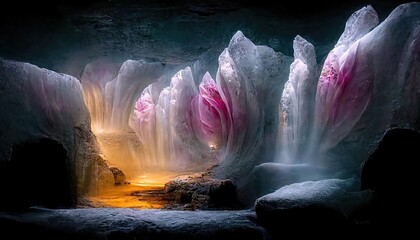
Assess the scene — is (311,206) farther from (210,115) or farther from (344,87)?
(210,115)

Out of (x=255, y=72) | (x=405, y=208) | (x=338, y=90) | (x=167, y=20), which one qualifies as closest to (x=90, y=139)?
(x=167, y=20)

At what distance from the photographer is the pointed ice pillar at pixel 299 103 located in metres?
8.00

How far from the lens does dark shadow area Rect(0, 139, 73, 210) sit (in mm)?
5121

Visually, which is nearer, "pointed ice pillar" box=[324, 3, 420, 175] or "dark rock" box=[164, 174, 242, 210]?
"pointed ice pillar" box=[324, 3, 420, 175]

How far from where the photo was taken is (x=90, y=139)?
27.3 feet

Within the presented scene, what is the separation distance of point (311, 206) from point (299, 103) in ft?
15.4

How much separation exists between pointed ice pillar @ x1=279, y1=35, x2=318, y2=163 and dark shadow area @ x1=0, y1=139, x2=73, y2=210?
512 cm

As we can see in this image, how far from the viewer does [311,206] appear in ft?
13.4

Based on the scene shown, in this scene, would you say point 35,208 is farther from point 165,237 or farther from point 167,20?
point 167,20

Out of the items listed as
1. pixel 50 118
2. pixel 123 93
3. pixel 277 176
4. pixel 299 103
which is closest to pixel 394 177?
pixel 277 176

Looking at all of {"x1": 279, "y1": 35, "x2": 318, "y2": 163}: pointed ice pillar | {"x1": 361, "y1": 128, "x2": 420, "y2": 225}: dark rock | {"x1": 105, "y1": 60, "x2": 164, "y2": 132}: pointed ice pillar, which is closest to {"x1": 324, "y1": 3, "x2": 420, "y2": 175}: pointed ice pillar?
{"x1": 279, "y1": 35, "x2": 318, "y2": 163}: pointed ice pillar

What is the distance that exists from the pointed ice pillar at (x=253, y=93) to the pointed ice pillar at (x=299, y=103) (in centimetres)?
68

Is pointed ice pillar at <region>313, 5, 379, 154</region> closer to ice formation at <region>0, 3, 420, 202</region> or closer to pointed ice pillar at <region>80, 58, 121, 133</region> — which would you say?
ice formation at <region>0, 3, 420, 202</region>

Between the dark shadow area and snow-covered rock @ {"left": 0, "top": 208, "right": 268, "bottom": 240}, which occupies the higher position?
the dark shadow area
